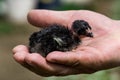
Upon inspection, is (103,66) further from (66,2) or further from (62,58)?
(66,2)

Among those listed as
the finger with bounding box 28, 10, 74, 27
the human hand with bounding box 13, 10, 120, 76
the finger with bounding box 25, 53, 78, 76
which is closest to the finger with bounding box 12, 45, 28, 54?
the human hand with bounding box 13, 10, 120, 76

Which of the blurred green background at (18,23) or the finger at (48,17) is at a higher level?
the finger at (48,17)

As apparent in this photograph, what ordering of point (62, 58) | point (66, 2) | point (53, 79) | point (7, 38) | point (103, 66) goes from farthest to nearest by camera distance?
point (66, 2) → point (7, 38) → point (53, 79) → point (103, 66) → point (62, 58)

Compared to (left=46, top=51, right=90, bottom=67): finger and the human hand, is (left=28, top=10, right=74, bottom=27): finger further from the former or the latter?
(left=46, top=51, right=90, bottom=67): finger

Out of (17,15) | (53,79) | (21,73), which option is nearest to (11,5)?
(17,15)

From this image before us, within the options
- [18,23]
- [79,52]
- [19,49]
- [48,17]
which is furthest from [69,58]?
[18,23]

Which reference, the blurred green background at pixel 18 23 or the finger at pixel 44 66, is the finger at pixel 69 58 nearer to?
the finger at pixel 44 66

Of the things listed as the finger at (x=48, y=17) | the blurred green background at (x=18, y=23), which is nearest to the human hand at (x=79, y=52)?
the finger at (x=48, y=17)
